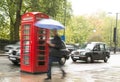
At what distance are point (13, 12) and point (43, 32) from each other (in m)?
28.1

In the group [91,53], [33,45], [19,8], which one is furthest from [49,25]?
[19,8]

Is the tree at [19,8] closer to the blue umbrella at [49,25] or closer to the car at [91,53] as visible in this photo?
the car at [91,53]

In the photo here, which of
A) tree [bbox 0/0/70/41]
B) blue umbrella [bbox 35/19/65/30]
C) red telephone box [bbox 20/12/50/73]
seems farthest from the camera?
tree [bbox 0/0/70/41]

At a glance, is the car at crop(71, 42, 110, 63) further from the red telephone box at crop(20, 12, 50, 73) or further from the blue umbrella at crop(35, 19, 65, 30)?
the blue umbrella at crop(35, 19, 65, 30)

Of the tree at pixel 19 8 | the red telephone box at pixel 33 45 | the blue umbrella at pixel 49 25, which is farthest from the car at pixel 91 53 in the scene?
the tree at pixel 19 8

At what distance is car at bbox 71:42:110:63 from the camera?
83.0 feet

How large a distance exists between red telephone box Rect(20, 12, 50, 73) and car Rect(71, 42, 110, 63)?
10.1 metres

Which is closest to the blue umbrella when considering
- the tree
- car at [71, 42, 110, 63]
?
car at [71, 42, 110, 63]

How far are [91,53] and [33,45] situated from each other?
11213mm

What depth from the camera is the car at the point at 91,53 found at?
2530cm

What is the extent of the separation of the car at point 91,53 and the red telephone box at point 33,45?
10.1 meters

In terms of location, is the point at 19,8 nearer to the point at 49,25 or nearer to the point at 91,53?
the point at 91,53

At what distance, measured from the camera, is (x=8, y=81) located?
1233 centimetres

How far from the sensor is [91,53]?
2547 centimetres
